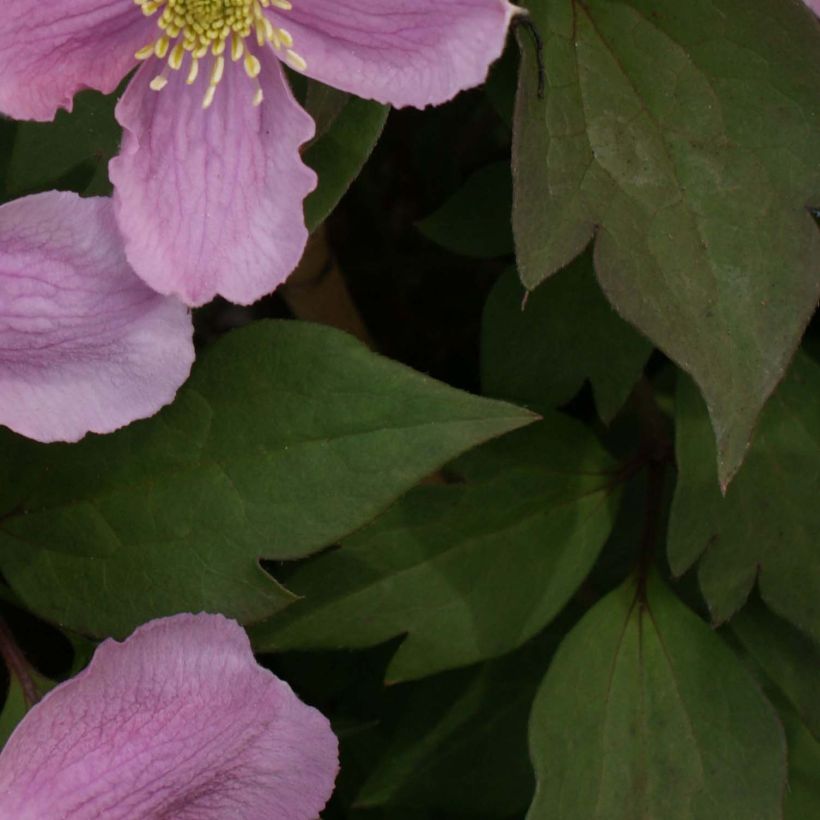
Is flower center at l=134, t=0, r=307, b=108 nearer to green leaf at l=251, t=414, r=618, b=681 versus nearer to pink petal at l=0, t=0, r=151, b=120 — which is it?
pink petal at l=0, t=0, r=151, b=120

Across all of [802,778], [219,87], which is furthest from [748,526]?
[219,87]

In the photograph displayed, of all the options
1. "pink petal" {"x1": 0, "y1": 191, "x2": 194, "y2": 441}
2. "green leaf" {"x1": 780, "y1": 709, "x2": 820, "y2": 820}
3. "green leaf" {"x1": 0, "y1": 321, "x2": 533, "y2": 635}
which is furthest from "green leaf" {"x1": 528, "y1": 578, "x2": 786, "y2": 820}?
"pink petal" {"x1": 0, "y1": 191, "x2": 194, "y2": 441}

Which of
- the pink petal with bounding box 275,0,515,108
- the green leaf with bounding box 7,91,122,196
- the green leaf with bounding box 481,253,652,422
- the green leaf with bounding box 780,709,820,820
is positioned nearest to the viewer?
the pink petal with bounding box 275,0,515,108

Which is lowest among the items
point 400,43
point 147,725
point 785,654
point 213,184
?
point 147,725

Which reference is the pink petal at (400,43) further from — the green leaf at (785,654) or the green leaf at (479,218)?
the green leaf at (785,654)

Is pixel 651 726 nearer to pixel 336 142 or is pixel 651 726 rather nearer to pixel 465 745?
pixel 465 745

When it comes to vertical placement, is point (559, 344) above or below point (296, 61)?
below

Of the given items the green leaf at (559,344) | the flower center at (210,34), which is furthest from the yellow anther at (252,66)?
the green leaf at (559,344)
